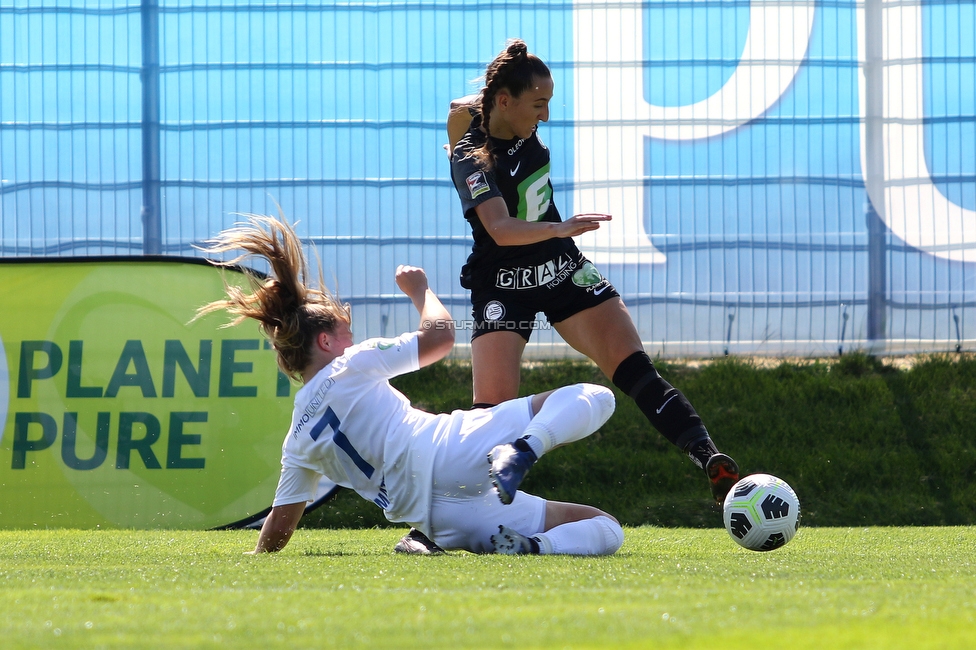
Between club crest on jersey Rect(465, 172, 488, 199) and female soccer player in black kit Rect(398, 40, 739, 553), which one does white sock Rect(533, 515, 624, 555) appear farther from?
club crest on jersey Rect(465, 172, 488, 199)

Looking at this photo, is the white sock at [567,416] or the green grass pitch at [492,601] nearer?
the green grass pitch at [492,601]

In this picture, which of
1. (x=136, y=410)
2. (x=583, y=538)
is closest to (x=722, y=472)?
(x=583, y=538)

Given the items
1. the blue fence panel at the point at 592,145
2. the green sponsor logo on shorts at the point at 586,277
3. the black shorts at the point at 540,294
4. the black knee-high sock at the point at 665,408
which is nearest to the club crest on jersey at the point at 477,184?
the black shorts at the point at 540,294

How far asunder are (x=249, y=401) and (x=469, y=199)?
6.14 ft

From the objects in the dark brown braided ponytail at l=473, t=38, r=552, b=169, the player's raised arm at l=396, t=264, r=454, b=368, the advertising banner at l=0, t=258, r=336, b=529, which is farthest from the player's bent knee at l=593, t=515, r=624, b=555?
the advertising banner at l=0, t=258, r=336, b=529

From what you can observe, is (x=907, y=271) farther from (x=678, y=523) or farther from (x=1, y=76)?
(x=1, y=76)

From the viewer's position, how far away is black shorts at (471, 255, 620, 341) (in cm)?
311

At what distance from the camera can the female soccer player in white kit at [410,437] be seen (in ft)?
8.11

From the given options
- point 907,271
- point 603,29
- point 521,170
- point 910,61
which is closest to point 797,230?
point 907,271

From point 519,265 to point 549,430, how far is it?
0.93 meters

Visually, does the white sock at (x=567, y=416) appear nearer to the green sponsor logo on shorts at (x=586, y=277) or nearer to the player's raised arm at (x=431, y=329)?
the player's raised arm at (x=431, y=329)

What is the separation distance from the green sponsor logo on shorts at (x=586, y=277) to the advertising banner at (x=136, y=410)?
1.80 meters

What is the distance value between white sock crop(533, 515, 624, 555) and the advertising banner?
208 cm

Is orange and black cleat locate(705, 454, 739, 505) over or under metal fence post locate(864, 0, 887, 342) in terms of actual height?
under
